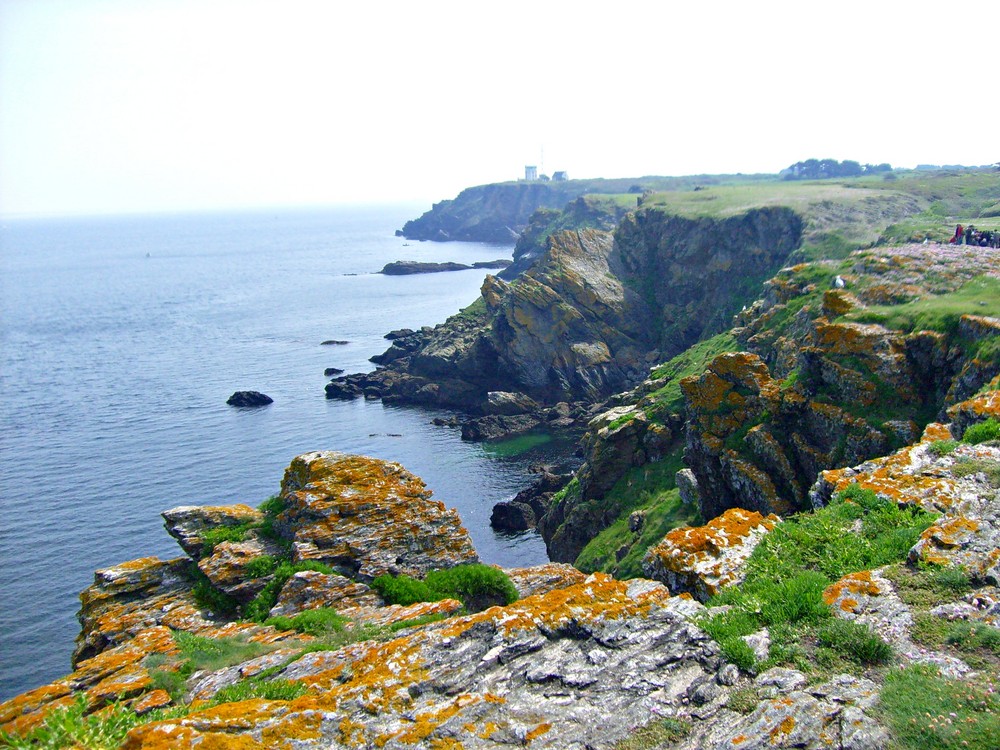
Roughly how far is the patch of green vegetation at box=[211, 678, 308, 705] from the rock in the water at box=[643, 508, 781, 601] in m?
6.34

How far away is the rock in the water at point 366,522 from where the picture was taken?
63.6 ft

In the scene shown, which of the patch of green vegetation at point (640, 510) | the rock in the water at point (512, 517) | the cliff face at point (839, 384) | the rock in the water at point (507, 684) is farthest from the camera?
the rock in the water at point (512, 517)

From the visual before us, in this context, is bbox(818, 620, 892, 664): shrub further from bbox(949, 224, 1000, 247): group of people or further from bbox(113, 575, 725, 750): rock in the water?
bbox(949, 224, 1000, 247): group of people

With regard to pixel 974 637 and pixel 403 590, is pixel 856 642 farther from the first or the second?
pixel 403 590

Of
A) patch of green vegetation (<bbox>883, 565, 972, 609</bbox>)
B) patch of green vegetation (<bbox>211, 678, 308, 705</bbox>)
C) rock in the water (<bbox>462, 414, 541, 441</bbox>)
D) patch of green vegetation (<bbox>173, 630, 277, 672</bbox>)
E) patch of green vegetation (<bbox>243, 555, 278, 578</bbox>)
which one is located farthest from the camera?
rock in the water (<bbox>462, 414, 541, 441</bbox>)

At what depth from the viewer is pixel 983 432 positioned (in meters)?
15.8

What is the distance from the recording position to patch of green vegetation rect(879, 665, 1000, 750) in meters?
7.25

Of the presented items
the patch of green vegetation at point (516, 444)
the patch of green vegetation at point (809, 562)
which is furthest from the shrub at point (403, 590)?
the patch of green vegetation at point (516, 444)

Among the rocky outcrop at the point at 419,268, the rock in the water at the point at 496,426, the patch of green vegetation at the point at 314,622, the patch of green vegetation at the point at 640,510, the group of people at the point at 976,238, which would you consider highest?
the group of people at the point at 976,238

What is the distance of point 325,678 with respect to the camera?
35.0 feet

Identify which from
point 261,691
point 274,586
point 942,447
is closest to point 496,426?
point 274,586

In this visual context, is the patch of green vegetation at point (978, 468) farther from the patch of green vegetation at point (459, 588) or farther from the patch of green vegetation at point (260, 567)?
the patch of green vegetation at point (260, 567)

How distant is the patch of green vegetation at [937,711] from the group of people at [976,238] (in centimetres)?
4401

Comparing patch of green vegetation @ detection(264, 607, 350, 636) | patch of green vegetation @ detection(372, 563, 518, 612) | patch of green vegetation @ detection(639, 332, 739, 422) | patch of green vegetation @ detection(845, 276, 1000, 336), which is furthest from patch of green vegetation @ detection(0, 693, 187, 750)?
patch of green vegetation @ detection(639, 332, 739, 422)
